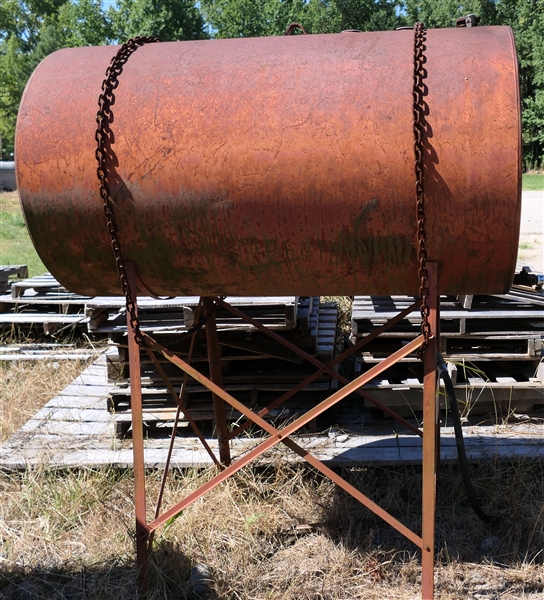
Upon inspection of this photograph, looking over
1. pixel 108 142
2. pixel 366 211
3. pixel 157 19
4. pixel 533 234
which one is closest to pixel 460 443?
pixel 366 211

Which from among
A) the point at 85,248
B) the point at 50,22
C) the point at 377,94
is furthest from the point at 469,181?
the point at 50,22

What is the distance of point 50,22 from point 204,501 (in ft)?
179

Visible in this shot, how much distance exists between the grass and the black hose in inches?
Result: 213

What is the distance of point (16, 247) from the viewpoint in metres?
12.5

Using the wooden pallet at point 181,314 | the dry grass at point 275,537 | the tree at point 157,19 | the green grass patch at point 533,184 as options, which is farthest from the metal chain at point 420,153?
the tree at point 157,19

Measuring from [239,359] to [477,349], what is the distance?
5.19ft

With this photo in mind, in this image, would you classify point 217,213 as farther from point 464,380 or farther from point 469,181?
point 464,380

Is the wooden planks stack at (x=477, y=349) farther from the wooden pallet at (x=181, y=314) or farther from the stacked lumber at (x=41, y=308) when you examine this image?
the stacked lumber at (x=41, y=308)

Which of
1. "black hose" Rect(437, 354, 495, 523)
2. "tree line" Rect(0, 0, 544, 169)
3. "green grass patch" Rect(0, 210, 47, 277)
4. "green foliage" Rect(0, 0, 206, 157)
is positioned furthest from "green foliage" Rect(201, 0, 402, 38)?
"black hose" Rect(437, 354, 495, 523)

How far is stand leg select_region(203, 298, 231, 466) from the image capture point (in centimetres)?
361

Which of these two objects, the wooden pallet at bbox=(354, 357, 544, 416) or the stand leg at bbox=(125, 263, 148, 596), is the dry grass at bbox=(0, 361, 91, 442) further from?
the wooden pallet at bbox=(354, 357, 544, 416)

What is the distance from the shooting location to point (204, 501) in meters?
3.55

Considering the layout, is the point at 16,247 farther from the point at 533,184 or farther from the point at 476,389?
the point at 533,184

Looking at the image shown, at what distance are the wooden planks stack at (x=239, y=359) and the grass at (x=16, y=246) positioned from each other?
11.9ft
